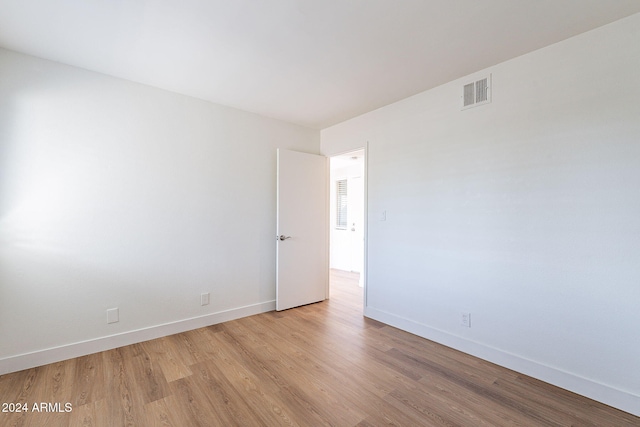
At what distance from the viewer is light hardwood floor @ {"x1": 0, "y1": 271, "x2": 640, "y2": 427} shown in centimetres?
172

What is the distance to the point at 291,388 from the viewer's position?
2023 millimetres

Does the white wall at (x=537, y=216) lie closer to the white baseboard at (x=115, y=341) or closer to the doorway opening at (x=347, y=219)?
the white baseboard at (x=115, y=341)

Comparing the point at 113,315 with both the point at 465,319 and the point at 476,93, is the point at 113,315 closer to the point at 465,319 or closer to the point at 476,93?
the point at 465,319

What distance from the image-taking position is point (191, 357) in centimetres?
247

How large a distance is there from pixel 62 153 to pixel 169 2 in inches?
65.9

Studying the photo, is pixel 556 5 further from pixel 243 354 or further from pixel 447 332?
pixel 243 354

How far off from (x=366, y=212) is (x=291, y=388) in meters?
2.16

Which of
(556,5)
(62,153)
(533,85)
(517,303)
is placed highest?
(556,5)

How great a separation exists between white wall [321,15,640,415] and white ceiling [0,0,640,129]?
337 mm

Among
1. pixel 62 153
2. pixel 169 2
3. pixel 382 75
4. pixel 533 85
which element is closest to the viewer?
pixel 169 2

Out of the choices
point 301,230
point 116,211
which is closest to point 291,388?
point 301,230

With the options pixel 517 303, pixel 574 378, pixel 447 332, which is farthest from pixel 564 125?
pixel 447 332

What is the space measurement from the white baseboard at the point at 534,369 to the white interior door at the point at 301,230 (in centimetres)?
131

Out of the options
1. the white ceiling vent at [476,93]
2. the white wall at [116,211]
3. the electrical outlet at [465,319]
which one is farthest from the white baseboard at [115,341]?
the white ceiling vent at [476,93]
